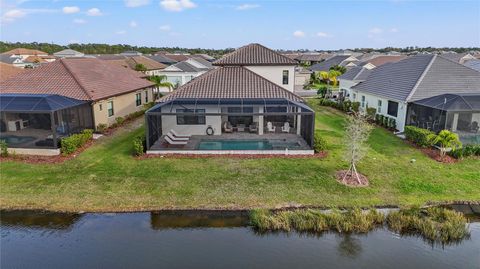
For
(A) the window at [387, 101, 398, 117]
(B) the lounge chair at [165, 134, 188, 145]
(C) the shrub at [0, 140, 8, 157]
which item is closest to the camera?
(C) the shrub at [0, 140, 8, 157]

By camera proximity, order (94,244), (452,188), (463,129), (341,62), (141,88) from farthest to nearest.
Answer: (341,62), (141,88), (463,129), (452,188), (94,244)

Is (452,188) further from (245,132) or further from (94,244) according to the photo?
(94,244)

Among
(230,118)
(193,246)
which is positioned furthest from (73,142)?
(193,246)


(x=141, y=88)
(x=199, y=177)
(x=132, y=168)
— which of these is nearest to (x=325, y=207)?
(x=199, y=177)

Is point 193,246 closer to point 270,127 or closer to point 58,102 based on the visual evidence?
point 270,127

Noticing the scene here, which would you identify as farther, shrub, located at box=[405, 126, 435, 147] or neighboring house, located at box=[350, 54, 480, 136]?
neighboring house, located at box=[350, 54, 480, 136]

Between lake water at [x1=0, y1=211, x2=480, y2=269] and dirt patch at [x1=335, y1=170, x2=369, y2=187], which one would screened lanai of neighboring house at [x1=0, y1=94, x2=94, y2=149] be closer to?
lake water at [x1=0, y1=211, x2=480, y2=269]

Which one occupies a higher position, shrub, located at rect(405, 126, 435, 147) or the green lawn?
shrub, located at rect(405, 126, 435, 147)

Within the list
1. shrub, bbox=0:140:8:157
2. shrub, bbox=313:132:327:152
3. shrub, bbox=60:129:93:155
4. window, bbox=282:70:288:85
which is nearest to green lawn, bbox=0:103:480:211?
shrub, bbox=313:132:327:152
